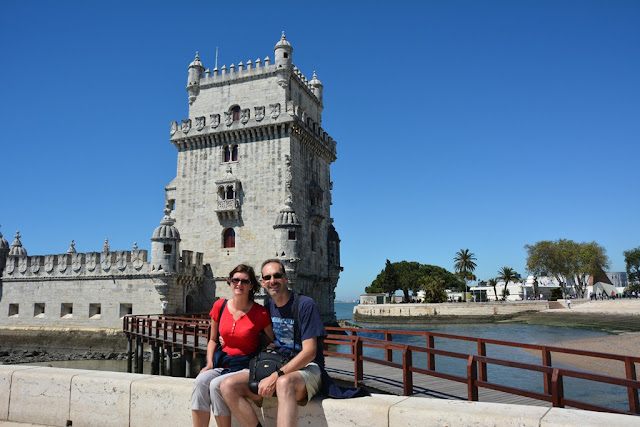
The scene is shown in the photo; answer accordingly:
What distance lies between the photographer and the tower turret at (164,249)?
87.5ft

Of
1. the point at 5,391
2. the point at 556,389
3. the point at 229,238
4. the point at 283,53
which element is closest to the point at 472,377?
the point at 556,389

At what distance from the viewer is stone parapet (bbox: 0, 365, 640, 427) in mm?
4027

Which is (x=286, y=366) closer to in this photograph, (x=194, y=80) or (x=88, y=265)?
(x=88, y=265)

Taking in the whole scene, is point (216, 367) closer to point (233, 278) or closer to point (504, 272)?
point (233, 278)

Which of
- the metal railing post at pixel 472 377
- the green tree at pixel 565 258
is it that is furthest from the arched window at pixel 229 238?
the green tree at pixel 565 258

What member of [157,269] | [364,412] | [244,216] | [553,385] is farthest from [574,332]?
[364,412]

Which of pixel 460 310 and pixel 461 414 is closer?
pixel 461 414

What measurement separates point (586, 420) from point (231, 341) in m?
3.45

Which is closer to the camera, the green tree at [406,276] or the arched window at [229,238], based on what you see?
the arched window at [229,238]

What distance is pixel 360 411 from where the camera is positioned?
4480mm

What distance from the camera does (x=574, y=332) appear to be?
40875 millimetres

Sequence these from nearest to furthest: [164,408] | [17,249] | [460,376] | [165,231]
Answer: [164,408] → [460,376] → [165,231] → [17,249]

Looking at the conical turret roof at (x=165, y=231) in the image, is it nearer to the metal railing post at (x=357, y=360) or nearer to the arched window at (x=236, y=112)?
the arched window at (x=236, y=112)

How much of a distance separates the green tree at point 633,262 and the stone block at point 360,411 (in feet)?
315
